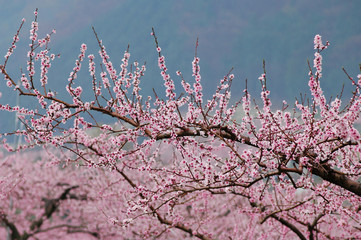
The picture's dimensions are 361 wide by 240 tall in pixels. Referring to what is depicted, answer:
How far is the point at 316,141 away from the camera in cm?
400

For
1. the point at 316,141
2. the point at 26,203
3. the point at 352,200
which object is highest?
the point at 26,203

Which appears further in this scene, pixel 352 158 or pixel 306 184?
pixel 352 158

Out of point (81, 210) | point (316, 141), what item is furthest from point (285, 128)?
point (81, 210)

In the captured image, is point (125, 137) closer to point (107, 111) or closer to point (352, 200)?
point (107, 111)

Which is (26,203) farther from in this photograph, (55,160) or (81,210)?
(55,160)

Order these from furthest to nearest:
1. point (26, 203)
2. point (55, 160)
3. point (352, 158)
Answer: point (26, 203)
point (55, 160)
point (352, 158)

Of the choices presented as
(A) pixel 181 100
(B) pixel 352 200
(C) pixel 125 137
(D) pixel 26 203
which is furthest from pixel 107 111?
(D) pixel 26 203

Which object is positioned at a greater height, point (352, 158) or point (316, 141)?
point (352, 158)

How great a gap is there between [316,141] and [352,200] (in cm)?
313

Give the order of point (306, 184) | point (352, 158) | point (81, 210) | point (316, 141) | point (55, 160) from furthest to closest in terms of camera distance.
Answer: point (81, 210), point (55, 160), point (352, 158), point (306, 184), point (316, 141)

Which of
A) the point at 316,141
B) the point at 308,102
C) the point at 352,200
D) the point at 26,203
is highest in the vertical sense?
the point at 26,203

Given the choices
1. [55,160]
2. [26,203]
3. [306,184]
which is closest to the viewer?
[306,184]

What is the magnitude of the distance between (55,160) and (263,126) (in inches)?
201

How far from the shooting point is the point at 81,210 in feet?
73.0
